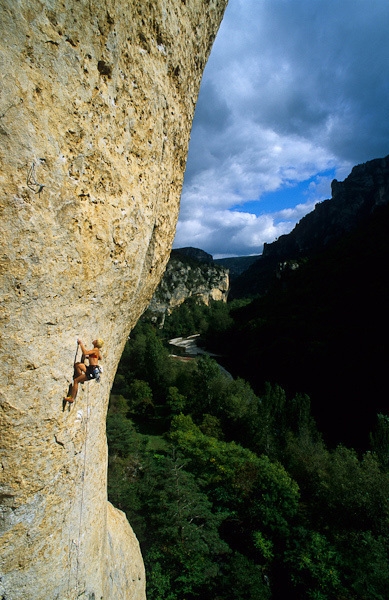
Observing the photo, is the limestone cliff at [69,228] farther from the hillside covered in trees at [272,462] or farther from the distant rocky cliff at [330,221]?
the distant rocky cliff at [330,221]

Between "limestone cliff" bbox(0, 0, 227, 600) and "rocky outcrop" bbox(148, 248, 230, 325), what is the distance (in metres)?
90.5

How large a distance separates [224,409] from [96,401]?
29584mm

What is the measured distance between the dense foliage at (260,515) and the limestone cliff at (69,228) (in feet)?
36.4

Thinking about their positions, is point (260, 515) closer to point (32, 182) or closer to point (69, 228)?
point (69, 228)

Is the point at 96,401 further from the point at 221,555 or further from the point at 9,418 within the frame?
the point at 221,555

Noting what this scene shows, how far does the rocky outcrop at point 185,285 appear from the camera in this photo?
102 m

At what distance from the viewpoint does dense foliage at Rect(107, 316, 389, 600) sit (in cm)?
1360

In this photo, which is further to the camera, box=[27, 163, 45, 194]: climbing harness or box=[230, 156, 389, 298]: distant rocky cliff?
box=[230, 156, 389, 298]: distant rocky cliff

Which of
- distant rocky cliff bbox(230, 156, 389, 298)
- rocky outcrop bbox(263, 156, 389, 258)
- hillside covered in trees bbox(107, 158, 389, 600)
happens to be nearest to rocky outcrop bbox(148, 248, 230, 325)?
distant rocky cliff bbox(230, 156, 389, 298)

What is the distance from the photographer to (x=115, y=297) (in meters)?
4.53

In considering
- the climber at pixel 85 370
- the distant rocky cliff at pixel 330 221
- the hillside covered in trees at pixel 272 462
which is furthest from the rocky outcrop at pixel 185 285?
the climber at pixel 85 370

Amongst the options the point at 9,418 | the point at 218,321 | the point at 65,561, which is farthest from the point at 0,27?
the point at 218,321

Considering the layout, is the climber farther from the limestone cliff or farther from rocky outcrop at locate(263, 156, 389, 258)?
rocky outcrop at locate(263, 156, 389, 258)

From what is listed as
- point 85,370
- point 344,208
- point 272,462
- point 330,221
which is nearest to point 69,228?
point 85,370
